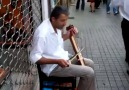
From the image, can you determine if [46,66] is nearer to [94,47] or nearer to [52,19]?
[52,19]

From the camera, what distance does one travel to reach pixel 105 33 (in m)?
8.54

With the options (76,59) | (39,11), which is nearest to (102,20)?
(39,11)

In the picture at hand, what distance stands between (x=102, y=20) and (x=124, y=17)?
19.8 feet

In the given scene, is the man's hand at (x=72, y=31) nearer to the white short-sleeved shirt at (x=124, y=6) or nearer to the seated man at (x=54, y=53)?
the seated man at (x=54, y=53)

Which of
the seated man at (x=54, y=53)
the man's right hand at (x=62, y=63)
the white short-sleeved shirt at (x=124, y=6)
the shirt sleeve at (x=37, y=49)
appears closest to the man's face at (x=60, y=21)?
the seated man at (x=54, y=53)

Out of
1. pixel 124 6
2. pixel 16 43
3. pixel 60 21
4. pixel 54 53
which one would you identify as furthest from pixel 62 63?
pixel 124 6

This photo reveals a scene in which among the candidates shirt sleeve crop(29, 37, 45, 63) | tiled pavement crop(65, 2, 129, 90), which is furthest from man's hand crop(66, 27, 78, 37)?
tiled pavement crop(65, 2, 129, 90)

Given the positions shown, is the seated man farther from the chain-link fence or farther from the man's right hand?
the chain-link fence

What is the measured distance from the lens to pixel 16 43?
10.1 ft

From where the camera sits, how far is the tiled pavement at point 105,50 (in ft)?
15.4

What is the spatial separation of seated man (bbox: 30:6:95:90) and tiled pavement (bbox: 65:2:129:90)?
4.98 feet

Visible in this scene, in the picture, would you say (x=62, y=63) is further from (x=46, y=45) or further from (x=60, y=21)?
(x=60, y=21)

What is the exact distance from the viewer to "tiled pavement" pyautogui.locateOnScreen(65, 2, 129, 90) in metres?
4.71

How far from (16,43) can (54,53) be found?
44 centimetres
